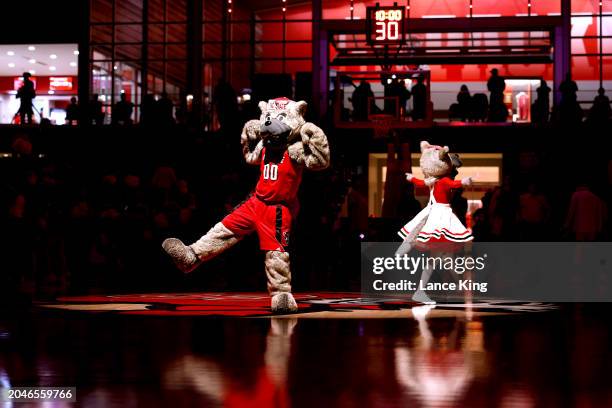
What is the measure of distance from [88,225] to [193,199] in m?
2.04

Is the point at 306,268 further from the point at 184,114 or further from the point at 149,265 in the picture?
the point at 184,114

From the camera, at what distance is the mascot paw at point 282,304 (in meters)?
7.67

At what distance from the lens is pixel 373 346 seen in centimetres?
527

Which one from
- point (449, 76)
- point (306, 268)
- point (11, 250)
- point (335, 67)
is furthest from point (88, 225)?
point (449, 76)

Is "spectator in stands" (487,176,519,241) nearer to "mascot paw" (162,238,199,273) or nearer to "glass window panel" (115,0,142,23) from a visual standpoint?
"mascot paw" (162,238,199,273)

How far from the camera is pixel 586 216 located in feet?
48.7

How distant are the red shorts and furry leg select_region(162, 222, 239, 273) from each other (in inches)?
3.3

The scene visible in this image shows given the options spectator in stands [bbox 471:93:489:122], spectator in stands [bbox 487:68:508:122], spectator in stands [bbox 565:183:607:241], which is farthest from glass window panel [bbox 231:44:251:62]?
spectator in stands [bbox 565:183:607:241]

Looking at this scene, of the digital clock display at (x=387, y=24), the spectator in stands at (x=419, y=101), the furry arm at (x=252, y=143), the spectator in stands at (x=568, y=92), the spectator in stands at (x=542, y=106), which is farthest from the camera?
the digital clock display at (x=387, y=24)

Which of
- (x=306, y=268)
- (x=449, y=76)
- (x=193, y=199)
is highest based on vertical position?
(x=449, y=76)

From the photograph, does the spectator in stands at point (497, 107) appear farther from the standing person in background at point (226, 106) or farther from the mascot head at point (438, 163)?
the mascot head at point (438, 163)

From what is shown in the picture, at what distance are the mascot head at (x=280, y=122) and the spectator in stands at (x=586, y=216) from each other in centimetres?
789

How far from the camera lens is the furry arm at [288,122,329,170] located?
8.02 m

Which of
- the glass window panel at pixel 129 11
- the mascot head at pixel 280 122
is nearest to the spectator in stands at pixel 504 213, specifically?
the mascot head at pixel 280 122
